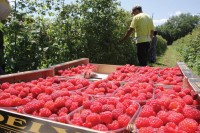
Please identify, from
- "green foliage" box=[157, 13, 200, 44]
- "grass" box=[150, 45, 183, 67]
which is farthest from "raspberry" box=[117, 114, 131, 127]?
"green foliage" box=[157, 13, 200, 44]

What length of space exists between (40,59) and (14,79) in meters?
2.48

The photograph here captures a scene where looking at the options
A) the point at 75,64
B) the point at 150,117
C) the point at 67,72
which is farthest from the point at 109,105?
the point at 75,64

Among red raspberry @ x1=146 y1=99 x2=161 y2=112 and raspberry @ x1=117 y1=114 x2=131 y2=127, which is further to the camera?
red raspberry @ x1=146 y1=99 x2=161 y2=112

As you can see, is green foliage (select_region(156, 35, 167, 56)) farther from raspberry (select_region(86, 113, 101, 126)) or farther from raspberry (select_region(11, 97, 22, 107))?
raspberry (select_region(86, 113, 101, 126))

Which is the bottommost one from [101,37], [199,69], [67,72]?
[199,69]

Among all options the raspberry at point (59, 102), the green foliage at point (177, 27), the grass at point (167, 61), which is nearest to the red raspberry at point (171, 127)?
the raspberry at point (59, 102)

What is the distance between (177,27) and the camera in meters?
91.1

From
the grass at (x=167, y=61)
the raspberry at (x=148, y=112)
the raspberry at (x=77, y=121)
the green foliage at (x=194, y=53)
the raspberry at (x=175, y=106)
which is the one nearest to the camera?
the raspberry at (x=77, y=121)

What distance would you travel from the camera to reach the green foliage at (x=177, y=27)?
8481 cm

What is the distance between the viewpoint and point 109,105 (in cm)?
170

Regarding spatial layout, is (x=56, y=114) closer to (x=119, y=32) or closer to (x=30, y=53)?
(x=30, y=53)

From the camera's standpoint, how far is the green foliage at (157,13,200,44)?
8481 centimetres

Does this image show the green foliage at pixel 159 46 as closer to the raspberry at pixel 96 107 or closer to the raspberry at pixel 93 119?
the raspberry at pixel 96 107

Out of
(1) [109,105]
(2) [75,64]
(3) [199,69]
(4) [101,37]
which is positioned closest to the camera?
(1) [109,105]
